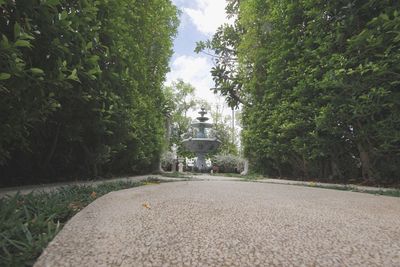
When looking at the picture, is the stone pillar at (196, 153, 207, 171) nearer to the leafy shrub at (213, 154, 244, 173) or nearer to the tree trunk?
the leafy shrub at (213, 154, 244, 173)

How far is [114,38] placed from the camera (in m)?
3.80

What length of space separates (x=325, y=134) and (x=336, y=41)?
148 centimetres

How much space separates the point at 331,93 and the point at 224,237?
3687 millimetres

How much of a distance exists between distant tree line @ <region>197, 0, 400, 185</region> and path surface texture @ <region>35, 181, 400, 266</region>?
95.5 inches

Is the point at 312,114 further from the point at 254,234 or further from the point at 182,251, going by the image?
the point at 182,251

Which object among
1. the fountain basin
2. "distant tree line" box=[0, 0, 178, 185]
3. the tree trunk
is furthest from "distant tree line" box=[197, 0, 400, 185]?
the fountain basin

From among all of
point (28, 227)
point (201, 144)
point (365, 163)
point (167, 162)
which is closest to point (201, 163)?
point (201, 144)

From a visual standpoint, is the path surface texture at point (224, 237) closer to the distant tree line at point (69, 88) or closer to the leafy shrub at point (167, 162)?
the distant tree line at point (69, 88)

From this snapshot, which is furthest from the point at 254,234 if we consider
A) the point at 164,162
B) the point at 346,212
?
the point at 164,162

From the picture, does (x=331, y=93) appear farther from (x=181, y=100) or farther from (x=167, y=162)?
(x=181, y=100)

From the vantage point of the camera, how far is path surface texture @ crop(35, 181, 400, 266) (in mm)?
1065

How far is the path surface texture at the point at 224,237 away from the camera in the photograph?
1065 millimetres

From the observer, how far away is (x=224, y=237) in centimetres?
130

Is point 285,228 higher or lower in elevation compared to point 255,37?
lower
